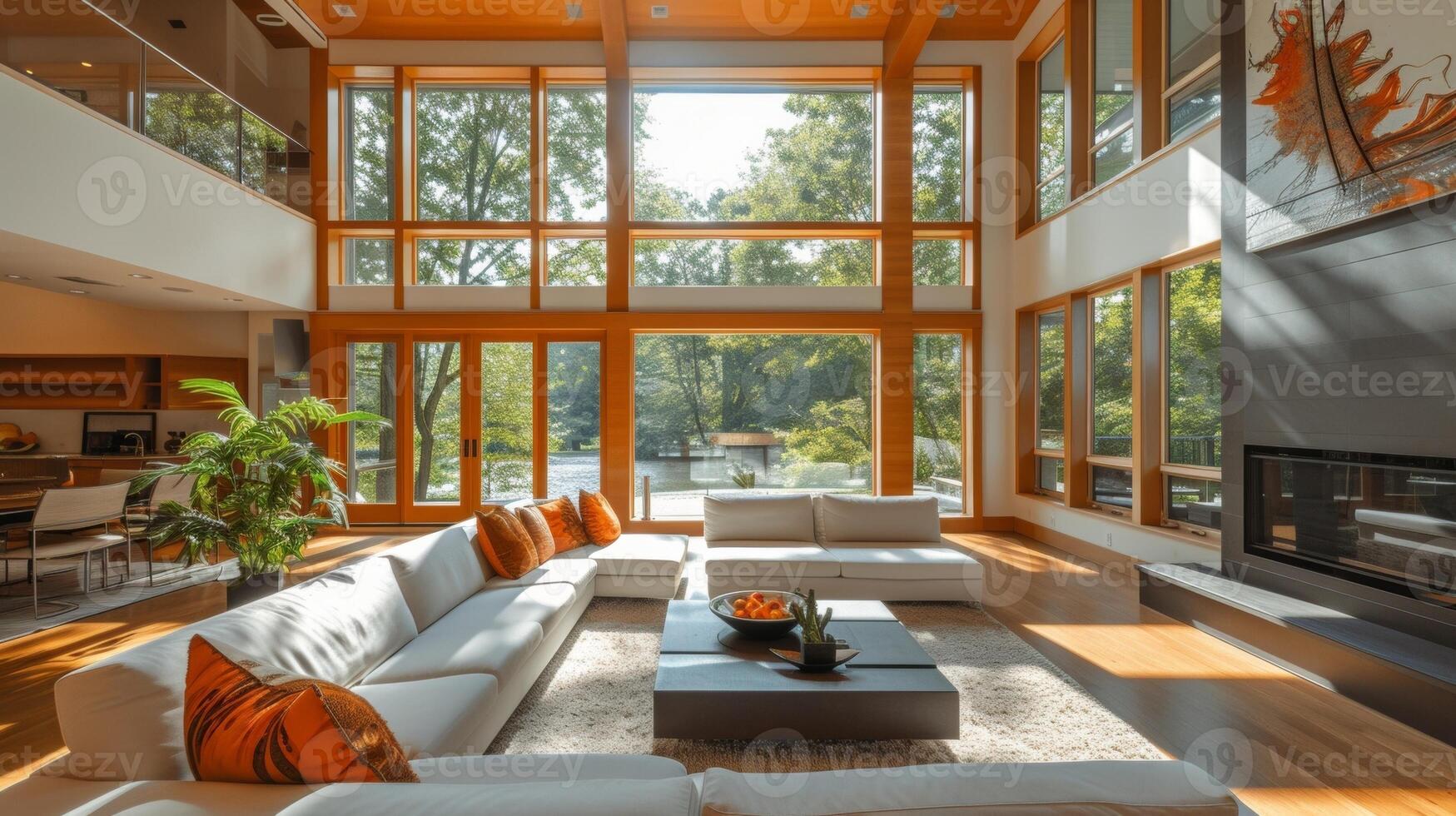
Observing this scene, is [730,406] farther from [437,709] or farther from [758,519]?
[437,709]

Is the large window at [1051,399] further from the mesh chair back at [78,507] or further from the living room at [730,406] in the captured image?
the mesh chair back at [78,507]

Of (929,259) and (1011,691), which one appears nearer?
(1011,691)

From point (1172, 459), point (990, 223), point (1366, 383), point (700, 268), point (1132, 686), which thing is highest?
point (990, 223)

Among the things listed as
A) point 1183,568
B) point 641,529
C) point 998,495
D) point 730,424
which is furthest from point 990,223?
point 641,529

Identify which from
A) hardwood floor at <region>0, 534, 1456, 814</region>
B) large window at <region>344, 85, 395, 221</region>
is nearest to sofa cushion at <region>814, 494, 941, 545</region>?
hardwood floor at <region>0, 534, 1456, 814</region>

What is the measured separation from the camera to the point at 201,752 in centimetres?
159

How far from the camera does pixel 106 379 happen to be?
7.77m

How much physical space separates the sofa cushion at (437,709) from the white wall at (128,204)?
162 inches

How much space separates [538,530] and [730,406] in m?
3.63

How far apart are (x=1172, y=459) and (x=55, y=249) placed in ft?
27.3

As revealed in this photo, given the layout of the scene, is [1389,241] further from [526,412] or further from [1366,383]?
[526,412]

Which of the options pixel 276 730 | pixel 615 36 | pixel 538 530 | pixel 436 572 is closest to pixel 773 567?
pixel 538 530

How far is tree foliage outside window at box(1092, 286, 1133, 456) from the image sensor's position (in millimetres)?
6113

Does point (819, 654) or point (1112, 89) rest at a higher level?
point (1112, 89)
